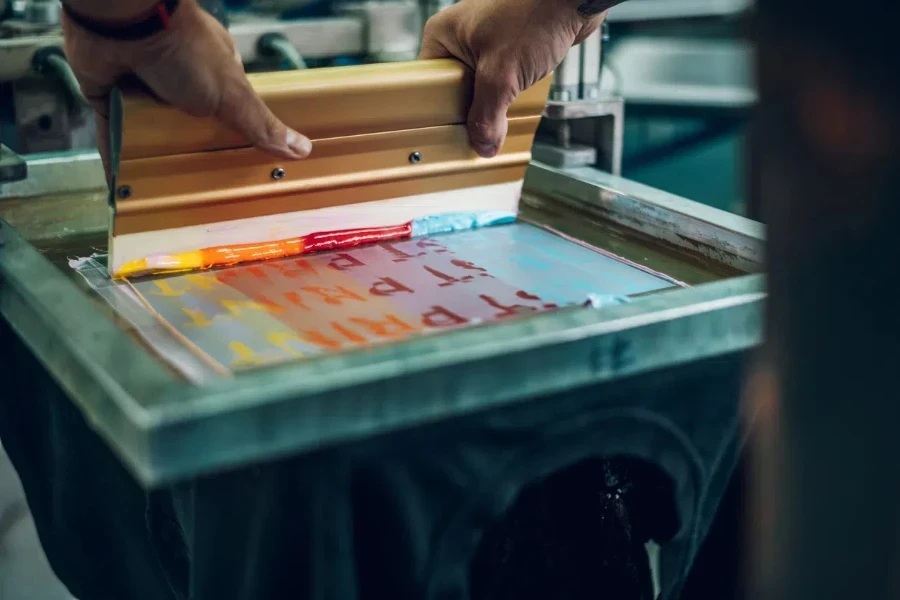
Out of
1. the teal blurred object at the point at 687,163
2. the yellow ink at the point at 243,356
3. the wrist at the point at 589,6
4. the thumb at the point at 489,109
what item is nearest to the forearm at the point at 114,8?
the yellow ink at the point at 243,356

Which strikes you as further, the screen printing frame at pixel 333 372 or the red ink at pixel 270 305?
the red ink at pixel 270 305

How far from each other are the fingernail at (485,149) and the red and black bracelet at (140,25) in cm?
43

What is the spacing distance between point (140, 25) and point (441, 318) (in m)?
0.40

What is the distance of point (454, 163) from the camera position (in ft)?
3.94

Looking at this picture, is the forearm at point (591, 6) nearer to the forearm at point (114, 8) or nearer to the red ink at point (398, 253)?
the red ink at point (398, 253)

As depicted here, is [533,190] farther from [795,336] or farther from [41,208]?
[795,336]

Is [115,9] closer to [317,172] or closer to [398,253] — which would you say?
[317,172]

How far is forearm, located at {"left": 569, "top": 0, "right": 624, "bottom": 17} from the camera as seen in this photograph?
46.9 inches

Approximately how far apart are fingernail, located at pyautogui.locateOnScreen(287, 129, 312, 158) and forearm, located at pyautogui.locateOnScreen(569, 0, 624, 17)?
15.8 inches

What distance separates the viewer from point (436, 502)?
797 mm

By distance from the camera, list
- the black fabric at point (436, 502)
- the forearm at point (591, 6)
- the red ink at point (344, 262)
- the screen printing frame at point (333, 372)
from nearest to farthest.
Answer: the screen printing frame at point (333, 372), the black fabric at point (436, 502), the red ink at point (344, 262), the forearm at point (591, 6)

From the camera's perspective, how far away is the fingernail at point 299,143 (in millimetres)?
1046

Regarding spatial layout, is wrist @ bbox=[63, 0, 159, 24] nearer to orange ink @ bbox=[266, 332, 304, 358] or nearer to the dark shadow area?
orange ink @ bbox=[266, 332, 304, 358]

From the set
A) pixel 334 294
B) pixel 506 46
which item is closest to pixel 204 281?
pixel 334 294
